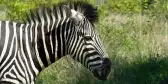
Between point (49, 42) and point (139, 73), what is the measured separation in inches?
121

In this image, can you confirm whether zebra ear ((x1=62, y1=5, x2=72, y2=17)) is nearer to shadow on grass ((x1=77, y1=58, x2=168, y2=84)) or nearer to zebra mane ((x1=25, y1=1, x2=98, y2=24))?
zebra mane ((x1=25, y1=1, x2=98, y2=24))

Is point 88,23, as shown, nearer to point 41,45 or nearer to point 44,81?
point 41,45

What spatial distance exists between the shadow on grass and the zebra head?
2313 mm

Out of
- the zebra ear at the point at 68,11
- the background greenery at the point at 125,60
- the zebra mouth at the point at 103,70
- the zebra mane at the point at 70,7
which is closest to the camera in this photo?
the zebra mouth at the point at 103,70

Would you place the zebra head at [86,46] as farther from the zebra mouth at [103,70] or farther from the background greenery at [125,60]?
the background greenery at [125,60]

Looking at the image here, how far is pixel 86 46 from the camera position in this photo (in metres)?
4.83

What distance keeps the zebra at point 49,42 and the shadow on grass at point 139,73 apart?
7.65 ft

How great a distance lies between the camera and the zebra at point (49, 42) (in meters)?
4.79

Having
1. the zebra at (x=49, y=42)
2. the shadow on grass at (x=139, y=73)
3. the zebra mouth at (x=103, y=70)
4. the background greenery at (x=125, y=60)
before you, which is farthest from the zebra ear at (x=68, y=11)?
the shadow on grass at (x=139, y=73)

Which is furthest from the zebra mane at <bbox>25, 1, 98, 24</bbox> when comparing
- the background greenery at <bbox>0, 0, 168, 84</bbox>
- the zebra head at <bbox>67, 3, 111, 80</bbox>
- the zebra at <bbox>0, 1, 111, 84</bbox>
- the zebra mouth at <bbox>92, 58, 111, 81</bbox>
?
the background greenery at <bbox>0, 0, 168, 84</bbox>

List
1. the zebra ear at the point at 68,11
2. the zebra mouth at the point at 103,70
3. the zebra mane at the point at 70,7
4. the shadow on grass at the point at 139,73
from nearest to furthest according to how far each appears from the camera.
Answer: the zebra mouth at the point at 103,70 < the zebra ear at the point at 68,11 < the zebra mane at the point at 70,7 < the shadow on grass at the point at 139,73

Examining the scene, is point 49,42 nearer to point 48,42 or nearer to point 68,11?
point 48,42

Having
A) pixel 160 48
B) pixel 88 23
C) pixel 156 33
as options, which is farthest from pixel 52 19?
pixel 156 33

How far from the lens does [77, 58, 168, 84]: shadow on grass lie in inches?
284
